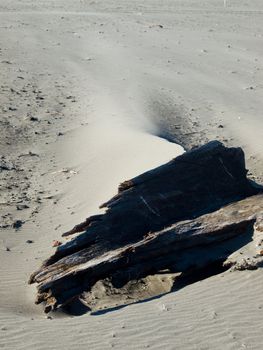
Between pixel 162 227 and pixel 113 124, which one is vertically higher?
pixel 162 227

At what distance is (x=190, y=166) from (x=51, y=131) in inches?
314

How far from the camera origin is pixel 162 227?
9625 mm

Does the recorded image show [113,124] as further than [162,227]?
Yes

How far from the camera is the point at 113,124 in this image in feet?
58.3

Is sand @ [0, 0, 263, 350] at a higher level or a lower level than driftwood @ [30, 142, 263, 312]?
lower

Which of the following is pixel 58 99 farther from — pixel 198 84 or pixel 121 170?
pixel 121 170

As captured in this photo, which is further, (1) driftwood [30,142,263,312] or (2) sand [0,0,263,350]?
(1) driftwood [30,142,263,312]

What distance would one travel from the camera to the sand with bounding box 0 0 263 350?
7711 mm

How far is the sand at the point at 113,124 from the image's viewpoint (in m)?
7.71

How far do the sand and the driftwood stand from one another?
1.69 feet

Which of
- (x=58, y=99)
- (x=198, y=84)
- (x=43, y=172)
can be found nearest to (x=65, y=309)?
(x=43, y=172)

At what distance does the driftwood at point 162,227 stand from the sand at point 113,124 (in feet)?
1.69

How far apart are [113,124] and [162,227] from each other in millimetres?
8406

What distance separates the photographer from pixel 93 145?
53.6 feet
